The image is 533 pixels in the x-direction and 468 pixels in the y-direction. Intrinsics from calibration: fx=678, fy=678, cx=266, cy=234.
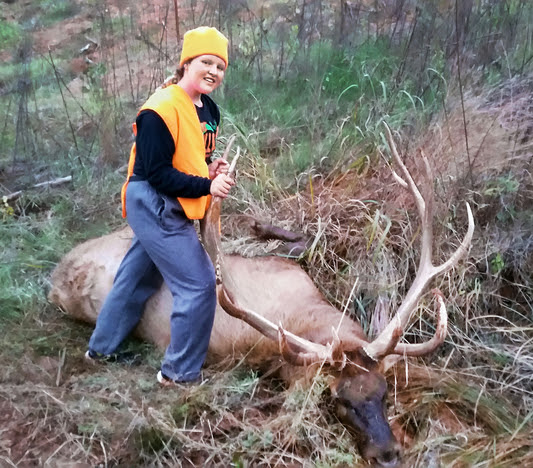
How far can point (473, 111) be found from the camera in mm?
3887

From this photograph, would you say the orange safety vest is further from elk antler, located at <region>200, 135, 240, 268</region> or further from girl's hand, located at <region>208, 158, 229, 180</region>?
girl's hand, located at <region>208, 158, 229, 180</region>

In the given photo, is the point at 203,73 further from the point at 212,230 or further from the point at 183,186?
the point at 212,230

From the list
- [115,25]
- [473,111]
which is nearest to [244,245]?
[473,111]

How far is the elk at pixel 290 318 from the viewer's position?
258cm

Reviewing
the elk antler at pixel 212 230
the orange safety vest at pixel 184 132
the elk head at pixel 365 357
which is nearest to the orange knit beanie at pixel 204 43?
the orange safety vest at pixel 184 132

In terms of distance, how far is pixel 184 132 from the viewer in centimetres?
283

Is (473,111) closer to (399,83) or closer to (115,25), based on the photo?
(399,83)

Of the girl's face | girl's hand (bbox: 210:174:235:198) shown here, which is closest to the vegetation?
girl's hand (bbox: 210:174:235:198)

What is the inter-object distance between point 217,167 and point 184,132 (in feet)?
1.17

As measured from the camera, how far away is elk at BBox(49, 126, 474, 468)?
2.58 meters

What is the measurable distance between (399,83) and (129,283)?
232 centimetres

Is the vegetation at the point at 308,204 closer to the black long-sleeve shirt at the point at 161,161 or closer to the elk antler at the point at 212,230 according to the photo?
the elk antler at the point at 212,230

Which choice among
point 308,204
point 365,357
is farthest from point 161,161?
Answer: point 308,204

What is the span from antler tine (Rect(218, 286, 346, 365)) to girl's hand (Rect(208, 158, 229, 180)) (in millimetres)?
617
